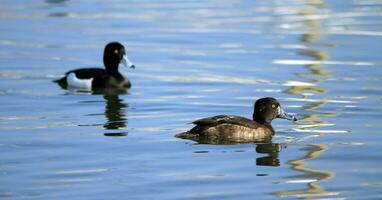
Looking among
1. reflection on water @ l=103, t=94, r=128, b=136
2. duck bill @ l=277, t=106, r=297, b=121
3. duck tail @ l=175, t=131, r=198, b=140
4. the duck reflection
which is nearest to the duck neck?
duck bill @ l=277, t=106, r=297, b=121

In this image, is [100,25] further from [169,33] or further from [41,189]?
[41,189]

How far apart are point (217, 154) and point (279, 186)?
1937 millimetres

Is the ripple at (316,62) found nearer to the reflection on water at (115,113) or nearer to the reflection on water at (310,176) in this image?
the reflection on water at (115,113)

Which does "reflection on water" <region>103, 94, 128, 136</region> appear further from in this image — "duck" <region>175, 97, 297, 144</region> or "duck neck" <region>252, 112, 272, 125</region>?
"duck neck" <region>252, 112, 272, 125</region>

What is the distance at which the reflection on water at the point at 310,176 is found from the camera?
10.8m

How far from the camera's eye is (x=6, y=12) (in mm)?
31172

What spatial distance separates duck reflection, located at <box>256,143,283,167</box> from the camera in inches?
488

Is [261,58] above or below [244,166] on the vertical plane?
above

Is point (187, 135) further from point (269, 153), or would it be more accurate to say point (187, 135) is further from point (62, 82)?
point (62, 82)

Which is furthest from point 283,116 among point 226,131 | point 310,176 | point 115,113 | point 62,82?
point 62,82

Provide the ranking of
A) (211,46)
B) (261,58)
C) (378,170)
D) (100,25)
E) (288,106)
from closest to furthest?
(378,170)
(288,106)
(261,58)
(211,46)
(100,25)

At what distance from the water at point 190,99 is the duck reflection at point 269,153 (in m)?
0.02

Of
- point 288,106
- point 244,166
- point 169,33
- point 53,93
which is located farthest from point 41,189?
point 169,33

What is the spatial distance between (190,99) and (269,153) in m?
4.74
